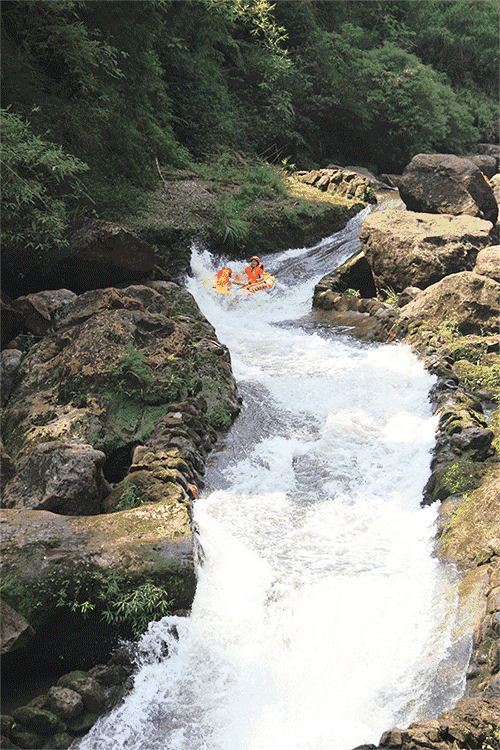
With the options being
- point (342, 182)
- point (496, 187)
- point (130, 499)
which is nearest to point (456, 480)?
point (130, 499)

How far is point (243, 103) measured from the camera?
20312 millimetres

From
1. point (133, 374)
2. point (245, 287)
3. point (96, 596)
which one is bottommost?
point (245, 287)

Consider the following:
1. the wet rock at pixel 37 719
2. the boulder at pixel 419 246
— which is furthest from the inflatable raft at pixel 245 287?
the wet rock at pixel 37 719

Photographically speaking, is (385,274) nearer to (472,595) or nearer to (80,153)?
(80,153)

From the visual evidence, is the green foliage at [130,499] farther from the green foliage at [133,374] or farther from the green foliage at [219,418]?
the green foliage at [219,418]

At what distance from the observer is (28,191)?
28.8 feet

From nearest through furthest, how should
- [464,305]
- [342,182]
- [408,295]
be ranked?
1. [464,305]
2. [408,295]
3. [342,182]

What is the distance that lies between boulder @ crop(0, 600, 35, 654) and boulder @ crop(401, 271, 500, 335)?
7.48 meters

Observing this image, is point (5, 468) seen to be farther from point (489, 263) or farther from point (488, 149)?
point (488, 149)

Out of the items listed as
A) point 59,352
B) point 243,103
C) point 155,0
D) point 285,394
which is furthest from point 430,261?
point 243,103

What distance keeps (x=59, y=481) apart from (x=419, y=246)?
810 centimetres

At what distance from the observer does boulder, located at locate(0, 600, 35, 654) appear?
3855 millimetres

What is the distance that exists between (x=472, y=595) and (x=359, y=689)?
46.3 inches

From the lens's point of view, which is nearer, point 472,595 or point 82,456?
point 472,595
